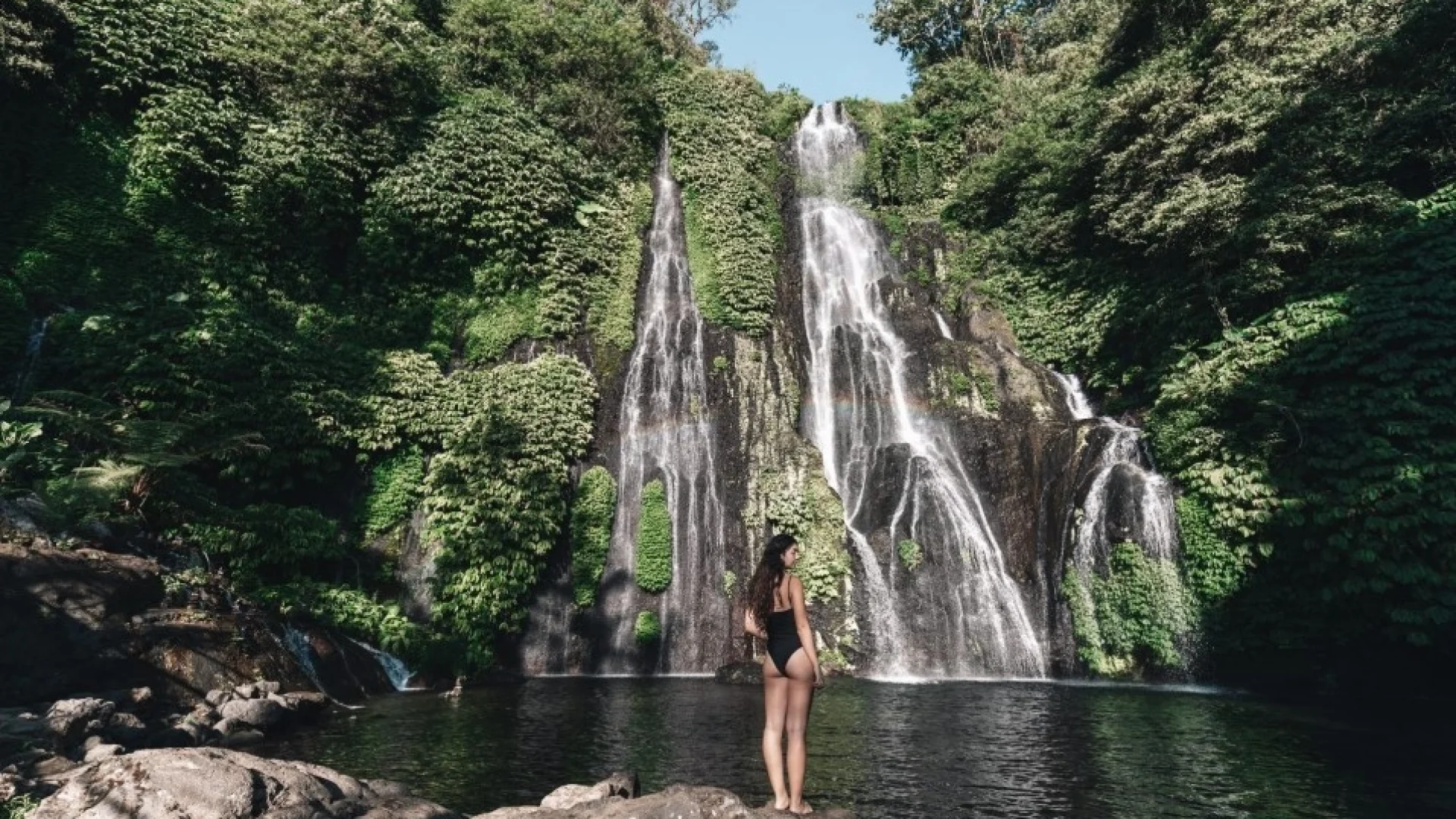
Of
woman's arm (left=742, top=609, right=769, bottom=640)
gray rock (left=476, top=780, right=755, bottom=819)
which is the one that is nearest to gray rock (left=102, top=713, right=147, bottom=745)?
gray rock (left=476, top=780, right=755, bottom=819)

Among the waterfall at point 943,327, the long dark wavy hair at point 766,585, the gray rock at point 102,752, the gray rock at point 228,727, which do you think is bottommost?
the gray rock at point 228,727

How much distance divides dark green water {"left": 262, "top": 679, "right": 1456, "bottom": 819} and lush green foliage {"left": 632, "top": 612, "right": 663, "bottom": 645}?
3.58m

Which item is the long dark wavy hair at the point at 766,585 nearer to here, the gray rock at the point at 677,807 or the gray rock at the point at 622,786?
the gray rock at the point at 677,807

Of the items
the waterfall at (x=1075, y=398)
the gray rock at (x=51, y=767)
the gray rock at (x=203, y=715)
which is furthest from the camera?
the waterfall at (x=1075, y=398)

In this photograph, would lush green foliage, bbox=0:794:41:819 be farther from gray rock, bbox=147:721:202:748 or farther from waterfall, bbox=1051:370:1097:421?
waterfall, bbox=1051:370:1097:421

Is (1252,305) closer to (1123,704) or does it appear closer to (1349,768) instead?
(1123,704)

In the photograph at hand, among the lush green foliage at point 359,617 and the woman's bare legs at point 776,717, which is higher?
the lush green foliage at point 359,617

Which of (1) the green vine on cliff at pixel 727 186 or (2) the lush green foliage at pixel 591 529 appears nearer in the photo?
(2) the lush green foliage at pixel 591 529

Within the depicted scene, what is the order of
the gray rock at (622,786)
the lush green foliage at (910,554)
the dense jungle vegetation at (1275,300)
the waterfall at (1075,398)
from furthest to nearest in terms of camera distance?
the waterfall at (1075,398) → the lush green foliage at (910,554) → the dense jungle vegetation at (1275,300) → the gray rock at (622,786)

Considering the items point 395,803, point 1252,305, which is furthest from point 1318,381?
point 395,803

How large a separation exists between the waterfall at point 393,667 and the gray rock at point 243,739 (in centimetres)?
443

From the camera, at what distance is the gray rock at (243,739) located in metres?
9.04

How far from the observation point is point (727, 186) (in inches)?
996

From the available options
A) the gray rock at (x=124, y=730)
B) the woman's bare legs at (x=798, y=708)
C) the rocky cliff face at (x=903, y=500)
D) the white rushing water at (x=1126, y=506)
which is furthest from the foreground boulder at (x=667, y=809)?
the white rushing water at (x=1126, y=506)
